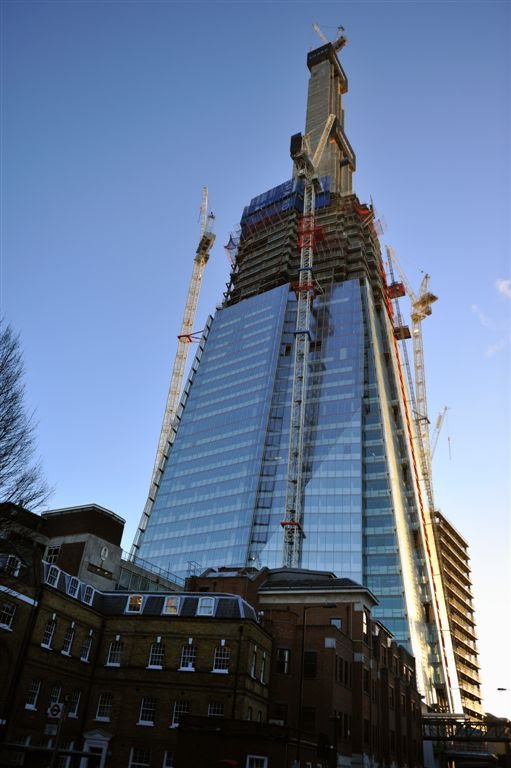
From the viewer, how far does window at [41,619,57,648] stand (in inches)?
1817

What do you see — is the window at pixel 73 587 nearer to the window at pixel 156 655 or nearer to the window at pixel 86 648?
the window at pixel 86 648

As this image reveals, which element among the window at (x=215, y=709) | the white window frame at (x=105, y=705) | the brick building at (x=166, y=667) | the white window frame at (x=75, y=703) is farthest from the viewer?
the white window frame at (x=105, y=705)

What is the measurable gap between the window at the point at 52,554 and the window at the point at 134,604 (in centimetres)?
1201

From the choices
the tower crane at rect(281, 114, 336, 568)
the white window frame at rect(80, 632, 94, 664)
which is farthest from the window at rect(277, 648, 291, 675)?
the tower crane at rect(281, 114, 336, 568)

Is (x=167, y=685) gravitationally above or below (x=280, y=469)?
below

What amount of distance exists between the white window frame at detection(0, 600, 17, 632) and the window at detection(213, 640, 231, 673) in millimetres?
14896

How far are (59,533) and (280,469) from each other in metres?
69.9

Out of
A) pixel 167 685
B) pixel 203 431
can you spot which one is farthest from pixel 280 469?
pixel 167 685

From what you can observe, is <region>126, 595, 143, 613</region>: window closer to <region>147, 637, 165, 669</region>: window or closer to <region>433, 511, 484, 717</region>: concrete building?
<region>147, 637, 165, 669</region>: window

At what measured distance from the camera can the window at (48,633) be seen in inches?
1817

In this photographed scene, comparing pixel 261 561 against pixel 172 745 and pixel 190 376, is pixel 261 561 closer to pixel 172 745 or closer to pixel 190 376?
pixel 190 376

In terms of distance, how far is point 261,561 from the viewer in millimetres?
118062

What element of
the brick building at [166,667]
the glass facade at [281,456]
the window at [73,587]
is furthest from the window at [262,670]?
the glass facade at [281,456]

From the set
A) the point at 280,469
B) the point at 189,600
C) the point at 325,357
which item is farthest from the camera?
the point at 325,357
